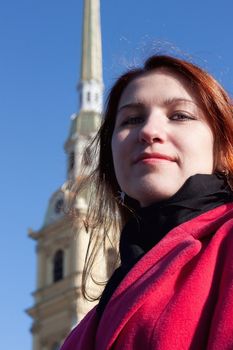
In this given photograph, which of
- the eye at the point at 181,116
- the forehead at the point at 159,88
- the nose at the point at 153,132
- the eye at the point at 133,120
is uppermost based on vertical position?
the forehead at the point at 159,88

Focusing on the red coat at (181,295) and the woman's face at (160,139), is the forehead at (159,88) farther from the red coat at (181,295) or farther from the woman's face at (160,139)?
the red coat at (181,295)

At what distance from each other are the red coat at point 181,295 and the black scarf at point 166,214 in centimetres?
4

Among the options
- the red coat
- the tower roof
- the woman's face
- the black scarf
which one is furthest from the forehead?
the tower roof

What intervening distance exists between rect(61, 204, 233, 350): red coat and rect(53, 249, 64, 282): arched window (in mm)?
33567

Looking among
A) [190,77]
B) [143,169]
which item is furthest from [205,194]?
[190,77]

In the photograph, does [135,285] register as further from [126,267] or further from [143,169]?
[143,169]

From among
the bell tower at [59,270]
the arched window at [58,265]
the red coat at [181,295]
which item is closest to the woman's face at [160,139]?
the red coat at [181,295]

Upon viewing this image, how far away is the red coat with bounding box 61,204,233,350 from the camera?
5.94ft

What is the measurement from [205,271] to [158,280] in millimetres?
111

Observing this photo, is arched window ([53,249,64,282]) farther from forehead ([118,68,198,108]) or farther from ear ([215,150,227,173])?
ear ([215,150,227,173])

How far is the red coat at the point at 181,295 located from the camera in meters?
1.81

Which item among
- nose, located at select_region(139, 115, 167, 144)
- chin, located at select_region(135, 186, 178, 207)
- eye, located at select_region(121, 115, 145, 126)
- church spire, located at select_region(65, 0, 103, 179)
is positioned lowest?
chin, located at select_region(135, 186, 178, 207)

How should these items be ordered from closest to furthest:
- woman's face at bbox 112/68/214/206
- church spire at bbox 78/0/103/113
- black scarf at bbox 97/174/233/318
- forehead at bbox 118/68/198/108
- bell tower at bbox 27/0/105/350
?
black scarf at bbox 97/174/233/318 → woman's face at bbox 112/68/214/206 → forehead at bbox 118/68/198/108 → bell tower at bbox 27/0/105/350 → church spire at bbox 78/0/103/113

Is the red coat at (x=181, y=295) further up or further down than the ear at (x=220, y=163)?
further down
